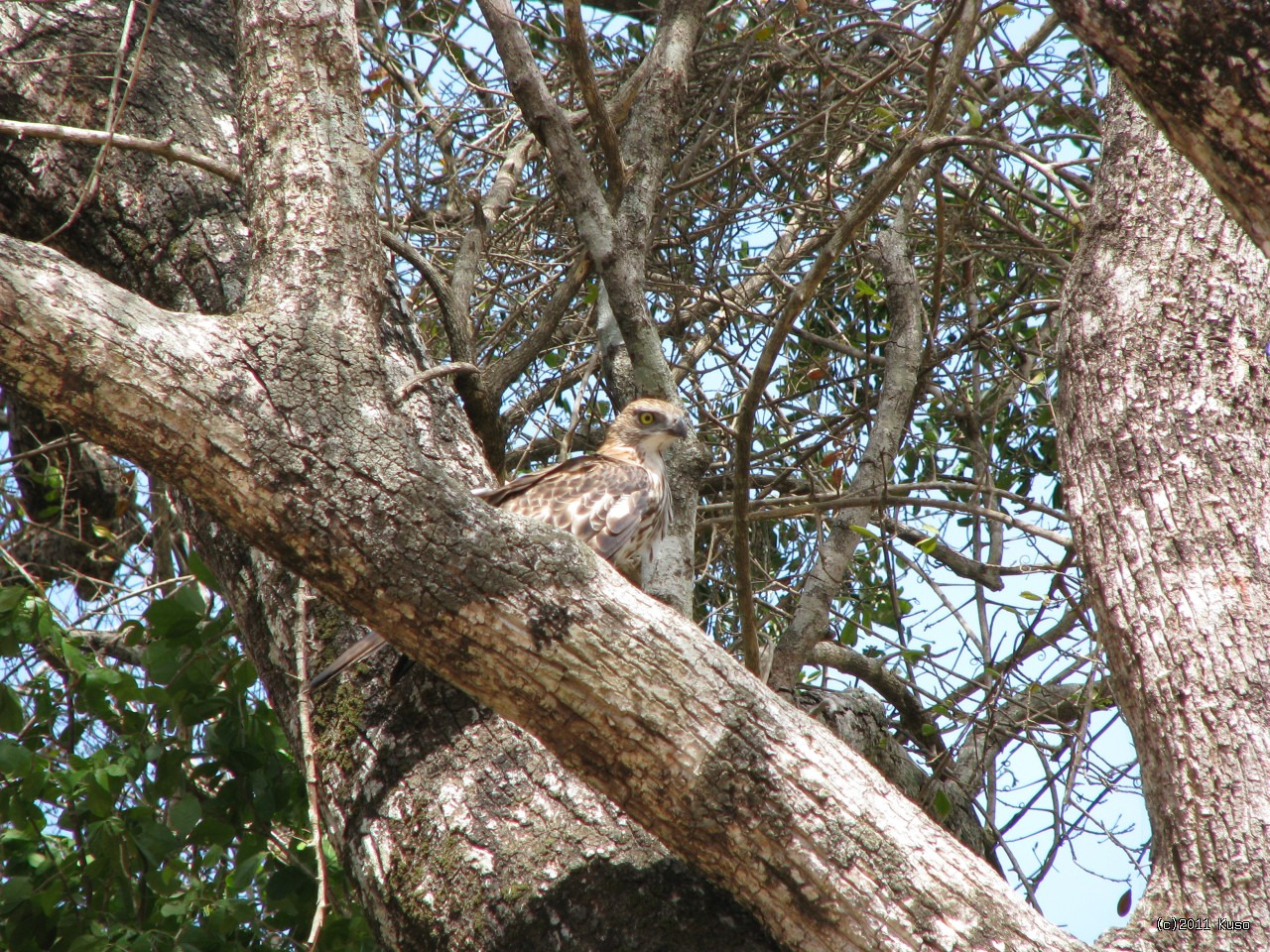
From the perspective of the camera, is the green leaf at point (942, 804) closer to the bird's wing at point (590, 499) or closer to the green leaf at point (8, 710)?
the bird's wing at point (590, 499)

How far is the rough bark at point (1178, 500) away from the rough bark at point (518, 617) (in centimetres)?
34

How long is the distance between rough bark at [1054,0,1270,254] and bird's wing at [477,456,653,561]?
318cm

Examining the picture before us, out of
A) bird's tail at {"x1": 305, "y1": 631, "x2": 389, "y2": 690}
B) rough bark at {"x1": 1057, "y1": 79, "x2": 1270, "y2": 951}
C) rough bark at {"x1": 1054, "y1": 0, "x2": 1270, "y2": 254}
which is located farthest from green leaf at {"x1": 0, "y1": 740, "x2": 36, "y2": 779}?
rough bark at {"x1": 1054, "y1": 0, "x2": 1270, "y2": 254}

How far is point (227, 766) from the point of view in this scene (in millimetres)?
3701

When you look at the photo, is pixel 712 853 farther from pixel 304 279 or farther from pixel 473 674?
pixel 304 279

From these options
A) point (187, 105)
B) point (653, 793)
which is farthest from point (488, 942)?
point (187, 105)

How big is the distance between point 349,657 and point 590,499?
1818mm

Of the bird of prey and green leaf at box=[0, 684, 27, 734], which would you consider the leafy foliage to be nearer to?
green leaf at box=[0, 684, 27, 734]

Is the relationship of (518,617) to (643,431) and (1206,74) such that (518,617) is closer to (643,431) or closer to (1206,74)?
(1206,74)

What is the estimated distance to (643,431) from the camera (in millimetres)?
5203

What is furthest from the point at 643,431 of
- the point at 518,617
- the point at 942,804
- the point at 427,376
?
the point at 518,617

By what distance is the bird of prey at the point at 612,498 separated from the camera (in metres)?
4.56

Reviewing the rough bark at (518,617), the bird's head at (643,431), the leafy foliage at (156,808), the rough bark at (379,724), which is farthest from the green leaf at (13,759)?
the bird's head at (643,431)

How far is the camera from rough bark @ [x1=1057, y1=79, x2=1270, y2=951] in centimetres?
212
